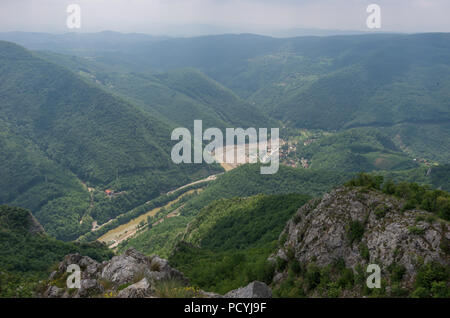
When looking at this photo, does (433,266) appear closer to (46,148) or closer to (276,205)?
(276,205)

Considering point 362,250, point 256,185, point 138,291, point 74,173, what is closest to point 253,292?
point 138,291

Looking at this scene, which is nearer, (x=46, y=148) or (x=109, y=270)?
(x=109, y=270)

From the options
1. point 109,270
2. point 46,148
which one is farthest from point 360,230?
point 46,148

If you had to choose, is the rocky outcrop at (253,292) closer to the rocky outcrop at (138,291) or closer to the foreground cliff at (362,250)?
the rocky outcrop at (138,291)

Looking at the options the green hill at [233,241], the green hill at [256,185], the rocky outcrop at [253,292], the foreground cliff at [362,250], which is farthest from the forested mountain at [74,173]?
the rocky outcrop at [253,292]

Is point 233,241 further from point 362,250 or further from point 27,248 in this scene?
point 362,250

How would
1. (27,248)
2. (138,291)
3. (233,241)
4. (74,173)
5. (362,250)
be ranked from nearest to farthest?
(138,291), (362,250), (27,248), (233,241), (74,173)
